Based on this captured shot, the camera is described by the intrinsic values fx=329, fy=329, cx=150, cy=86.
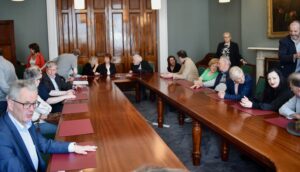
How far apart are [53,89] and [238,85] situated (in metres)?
2.30

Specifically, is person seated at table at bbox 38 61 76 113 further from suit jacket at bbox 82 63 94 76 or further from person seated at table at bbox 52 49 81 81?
suit jacket at bbox 82 63 94 76

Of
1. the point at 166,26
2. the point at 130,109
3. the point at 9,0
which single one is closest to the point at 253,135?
the point at 130,109

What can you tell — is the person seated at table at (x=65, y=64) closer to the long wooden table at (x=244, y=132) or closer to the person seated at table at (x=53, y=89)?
the person seated at table at (x=53, y=89)

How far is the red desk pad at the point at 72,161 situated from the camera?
1743 millimetres

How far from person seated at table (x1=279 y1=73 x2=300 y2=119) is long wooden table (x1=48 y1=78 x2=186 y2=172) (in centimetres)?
107

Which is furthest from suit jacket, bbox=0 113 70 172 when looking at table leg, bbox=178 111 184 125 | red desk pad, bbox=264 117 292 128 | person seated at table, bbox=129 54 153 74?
person seated at table, bbox=129 54 153 74

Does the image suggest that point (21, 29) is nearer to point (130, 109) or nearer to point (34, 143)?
point (130, 109)

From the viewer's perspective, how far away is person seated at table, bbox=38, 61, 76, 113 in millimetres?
3861

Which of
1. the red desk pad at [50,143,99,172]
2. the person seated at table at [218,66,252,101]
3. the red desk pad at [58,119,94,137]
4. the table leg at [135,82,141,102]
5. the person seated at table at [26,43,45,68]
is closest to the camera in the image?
the red desk pad at [50,143,99,172]

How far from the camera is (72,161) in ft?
6.02

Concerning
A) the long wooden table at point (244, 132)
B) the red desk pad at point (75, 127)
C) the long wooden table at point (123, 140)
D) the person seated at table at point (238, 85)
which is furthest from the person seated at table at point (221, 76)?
the red desk pad at point (75, 127)

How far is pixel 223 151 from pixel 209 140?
0.78 m

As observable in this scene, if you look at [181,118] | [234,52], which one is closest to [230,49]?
[234,52]

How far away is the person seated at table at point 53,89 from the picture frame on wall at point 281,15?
3.65 m
